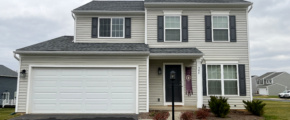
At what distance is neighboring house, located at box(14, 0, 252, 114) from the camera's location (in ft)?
28.7

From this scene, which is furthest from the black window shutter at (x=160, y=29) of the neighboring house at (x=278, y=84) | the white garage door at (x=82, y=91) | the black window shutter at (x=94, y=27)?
the neighboring house at (x=278, y=84)

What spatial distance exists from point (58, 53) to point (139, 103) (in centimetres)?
400

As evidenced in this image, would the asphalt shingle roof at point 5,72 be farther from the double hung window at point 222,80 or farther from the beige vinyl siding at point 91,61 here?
the double hung window at point 222,80

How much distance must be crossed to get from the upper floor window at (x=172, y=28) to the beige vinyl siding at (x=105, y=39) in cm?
132

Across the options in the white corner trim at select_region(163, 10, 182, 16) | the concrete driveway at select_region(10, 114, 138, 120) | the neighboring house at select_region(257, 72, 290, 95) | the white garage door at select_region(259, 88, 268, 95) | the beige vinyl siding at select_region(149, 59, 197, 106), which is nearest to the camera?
the concrete driveway at select_region(10, 114, 138, 120)

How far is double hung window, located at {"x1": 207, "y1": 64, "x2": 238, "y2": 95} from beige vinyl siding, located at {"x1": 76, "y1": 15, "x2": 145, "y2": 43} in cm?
395

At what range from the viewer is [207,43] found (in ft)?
34.1

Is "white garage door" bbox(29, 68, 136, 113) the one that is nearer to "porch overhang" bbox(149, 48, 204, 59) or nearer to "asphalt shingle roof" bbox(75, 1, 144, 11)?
"porch overhang" bbox(149, 48, 204, 59)

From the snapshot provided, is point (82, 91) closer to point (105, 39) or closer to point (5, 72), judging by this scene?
point (105, 39)

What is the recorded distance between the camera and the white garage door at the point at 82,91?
8.72 meters

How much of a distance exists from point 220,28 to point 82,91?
23.8ft

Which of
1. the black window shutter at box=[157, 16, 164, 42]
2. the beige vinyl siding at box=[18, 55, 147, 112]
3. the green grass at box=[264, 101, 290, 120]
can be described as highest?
the black window shutter at box=[157, 16, 164, 42]

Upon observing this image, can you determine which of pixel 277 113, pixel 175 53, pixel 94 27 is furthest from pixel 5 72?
pixel 277 113

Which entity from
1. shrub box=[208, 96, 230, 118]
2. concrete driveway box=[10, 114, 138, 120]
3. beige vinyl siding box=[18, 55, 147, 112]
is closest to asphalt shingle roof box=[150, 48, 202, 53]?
beige vinyl siding box=[18, 55, 147, 112]
